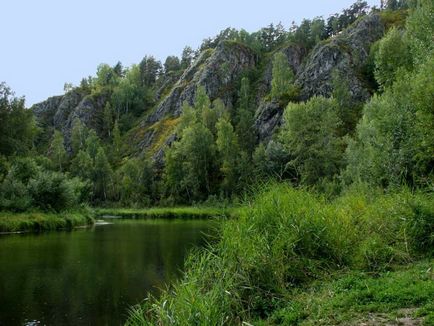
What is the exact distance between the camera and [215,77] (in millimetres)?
147750

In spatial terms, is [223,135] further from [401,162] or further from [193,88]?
[401,162]

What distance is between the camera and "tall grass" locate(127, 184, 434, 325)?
10.7 meters

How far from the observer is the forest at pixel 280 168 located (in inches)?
426

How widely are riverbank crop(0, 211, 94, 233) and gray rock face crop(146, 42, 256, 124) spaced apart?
9338 cm

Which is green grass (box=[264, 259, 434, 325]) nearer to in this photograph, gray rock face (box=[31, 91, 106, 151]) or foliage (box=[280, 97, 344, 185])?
foliage (box=[280, 97, 344, 185])

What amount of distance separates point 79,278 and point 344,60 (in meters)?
112

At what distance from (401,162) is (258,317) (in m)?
21.7

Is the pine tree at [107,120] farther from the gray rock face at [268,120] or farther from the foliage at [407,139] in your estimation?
the foliage at [407,139]

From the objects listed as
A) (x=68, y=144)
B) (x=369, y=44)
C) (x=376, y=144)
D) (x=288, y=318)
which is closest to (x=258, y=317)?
(x=288, y=318)

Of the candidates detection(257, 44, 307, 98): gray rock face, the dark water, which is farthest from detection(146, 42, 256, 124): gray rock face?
the dark water

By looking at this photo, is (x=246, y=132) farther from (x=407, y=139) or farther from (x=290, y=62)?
(x=407, y=139)

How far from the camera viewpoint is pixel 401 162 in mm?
28469

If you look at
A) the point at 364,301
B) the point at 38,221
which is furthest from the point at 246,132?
the point at 364,301

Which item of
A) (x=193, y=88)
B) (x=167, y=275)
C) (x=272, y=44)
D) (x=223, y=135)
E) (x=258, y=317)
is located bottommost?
(x=167, y=275)
